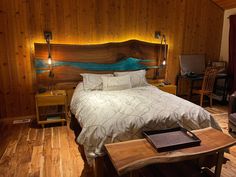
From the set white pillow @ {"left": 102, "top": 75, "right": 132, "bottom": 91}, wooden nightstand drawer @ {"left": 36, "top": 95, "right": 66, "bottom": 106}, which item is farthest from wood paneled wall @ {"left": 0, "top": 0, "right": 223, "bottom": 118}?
white pillow @ {"left": 102, "top": 75, "right": 132, "bottom": 91}

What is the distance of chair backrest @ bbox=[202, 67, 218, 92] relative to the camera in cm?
407

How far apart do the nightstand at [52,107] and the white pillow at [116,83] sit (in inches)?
28.2

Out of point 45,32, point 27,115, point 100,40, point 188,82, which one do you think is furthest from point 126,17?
point 27,115

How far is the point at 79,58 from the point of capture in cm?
366

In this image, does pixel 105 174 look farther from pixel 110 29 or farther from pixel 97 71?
pixel 110 29

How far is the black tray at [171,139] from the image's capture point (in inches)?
71.6

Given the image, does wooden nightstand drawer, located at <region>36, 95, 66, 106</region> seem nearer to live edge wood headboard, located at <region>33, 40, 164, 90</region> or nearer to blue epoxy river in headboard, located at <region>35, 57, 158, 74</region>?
live edge wood headboard, located at <region>33, 40, 164, 90</region>

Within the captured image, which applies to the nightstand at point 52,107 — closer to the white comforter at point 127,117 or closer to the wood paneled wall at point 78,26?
the wood paneled wall at point 78,26

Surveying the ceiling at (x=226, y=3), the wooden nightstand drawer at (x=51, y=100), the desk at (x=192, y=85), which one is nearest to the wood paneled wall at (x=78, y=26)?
the ceiling at (x=226, y=3)

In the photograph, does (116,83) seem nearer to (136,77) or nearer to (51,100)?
(136,77)

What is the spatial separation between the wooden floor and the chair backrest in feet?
3.49

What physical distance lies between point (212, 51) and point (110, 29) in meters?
2.70

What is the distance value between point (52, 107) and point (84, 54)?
116 centimetres

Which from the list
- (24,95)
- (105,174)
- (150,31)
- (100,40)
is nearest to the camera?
(105,174)
